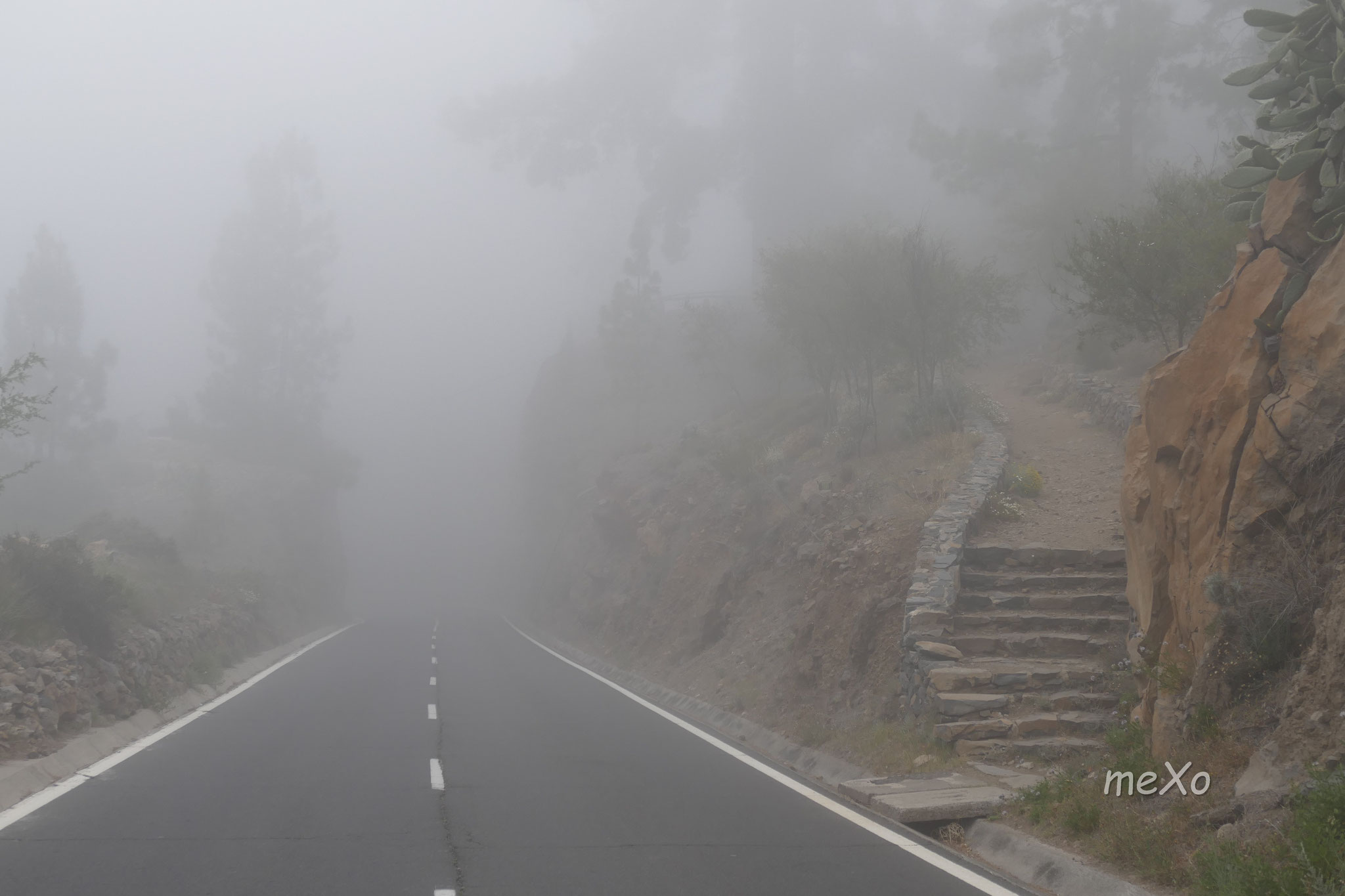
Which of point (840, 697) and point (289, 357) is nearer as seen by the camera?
point (840, 697)

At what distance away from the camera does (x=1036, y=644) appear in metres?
11.3

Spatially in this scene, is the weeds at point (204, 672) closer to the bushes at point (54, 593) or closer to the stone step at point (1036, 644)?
the bushes at point (54, 593)

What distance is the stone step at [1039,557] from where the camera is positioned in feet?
43.2

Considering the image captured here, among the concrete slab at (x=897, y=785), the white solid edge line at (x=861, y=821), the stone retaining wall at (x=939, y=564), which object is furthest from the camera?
the stone retaining wall at (x=939, y=564)

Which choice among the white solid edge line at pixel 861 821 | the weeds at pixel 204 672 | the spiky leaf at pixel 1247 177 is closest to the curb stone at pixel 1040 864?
the white solid edge line at pixel 861 821

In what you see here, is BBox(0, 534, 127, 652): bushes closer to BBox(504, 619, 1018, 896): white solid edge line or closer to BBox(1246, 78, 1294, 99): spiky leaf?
BBox(504, 619, 1018, 896): white solid edge line

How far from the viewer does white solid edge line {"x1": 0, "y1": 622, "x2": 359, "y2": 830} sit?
25.9 ft

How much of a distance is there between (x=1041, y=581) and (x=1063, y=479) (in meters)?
6.31

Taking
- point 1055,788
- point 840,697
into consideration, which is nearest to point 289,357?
point 840,697

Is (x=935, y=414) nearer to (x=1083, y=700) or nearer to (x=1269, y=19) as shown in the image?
(x=1083, y=700)

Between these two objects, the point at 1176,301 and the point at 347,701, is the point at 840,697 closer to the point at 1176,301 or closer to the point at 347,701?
the point at 347,701

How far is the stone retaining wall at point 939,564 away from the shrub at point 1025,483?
0.74ft

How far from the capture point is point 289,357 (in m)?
68.6

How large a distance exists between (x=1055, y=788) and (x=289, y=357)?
67.9 metres
